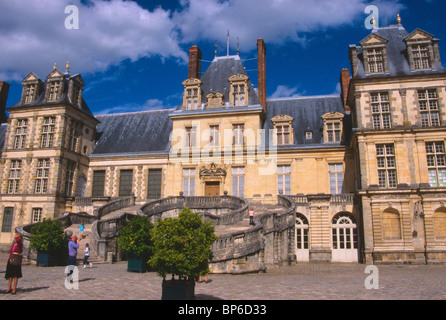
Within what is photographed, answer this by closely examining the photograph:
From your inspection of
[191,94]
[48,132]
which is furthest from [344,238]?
[48,132]

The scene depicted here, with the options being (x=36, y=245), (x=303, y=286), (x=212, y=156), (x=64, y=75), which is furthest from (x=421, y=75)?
(x=64, y=75)

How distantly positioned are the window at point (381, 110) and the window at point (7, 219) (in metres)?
28.3

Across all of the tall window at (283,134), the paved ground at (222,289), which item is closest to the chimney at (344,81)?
the tall window at (283,134)

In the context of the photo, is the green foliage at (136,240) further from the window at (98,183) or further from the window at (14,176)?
the window at (14,176)

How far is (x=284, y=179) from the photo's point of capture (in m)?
29.2

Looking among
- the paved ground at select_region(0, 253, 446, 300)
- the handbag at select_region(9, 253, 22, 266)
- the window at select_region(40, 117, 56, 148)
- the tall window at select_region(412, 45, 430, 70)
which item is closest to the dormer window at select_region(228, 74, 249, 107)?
the tall window at select_region(412, 45, 430, 70)

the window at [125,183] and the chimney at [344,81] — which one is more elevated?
the chimney at [344,81]

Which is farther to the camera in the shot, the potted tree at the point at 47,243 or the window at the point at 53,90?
the window at the point at 53,90

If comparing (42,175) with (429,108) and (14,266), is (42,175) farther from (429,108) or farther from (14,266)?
(429,108)

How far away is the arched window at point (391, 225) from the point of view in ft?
74.7

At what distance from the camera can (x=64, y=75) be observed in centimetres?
3203
